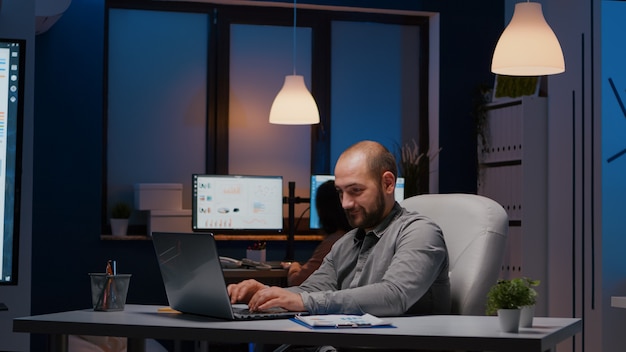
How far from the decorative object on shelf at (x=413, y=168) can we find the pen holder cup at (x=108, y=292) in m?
4.21

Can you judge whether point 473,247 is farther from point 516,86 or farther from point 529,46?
point 516,86

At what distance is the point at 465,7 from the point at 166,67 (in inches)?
88.4

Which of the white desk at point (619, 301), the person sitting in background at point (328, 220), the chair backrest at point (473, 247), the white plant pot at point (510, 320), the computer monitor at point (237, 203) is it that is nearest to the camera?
the white plant pot at point (510, 320)

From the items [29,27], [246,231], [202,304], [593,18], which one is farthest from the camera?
[246,231]

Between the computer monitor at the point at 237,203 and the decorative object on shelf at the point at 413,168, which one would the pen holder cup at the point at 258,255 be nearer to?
the computer monitor at the point at 237,203

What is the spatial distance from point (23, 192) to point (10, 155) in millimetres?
148

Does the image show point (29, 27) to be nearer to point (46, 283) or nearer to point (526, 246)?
point (46, 283)

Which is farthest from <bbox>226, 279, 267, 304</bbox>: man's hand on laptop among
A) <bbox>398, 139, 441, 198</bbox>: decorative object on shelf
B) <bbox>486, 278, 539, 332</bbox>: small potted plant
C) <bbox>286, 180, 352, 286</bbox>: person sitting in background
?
<bbox>398, 139, 441, 198</bbox>: decorative object on shelf

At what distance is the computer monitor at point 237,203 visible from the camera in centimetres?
616

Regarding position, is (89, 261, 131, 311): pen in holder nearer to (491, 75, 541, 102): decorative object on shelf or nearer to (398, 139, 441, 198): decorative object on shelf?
(398, 139, 441, 198): decorative object on shelf

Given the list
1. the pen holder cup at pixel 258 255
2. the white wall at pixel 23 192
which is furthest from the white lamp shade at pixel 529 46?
the white wall at pixel 23 192

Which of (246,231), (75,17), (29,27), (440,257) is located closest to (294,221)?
(246,231)

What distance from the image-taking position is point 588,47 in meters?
5.82

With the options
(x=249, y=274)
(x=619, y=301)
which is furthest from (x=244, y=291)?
(x=249, y=274)
